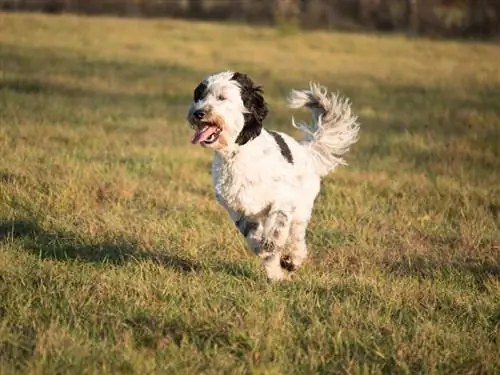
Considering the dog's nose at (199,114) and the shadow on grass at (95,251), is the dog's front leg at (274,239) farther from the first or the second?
the dog's nose at (199,114)

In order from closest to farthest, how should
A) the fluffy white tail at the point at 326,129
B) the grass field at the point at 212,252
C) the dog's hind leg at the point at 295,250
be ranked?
1. the grass field at the point at 212,252
2. the dog's hind leg at the point at 295,250
3. the fluffy white tail at the point at 326,129

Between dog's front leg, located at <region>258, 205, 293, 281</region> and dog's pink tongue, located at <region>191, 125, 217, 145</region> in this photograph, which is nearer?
dog's pink tongue, located at <region>191, 125, 217, 145</region>

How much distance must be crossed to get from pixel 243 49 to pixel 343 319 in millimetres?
25498

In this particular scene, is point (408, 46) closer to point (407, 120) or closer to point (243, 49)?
point (243, 49)

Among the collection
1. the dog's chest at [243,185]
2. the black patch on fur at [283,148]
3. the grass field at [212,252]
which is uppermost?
the black patch on fur at [283,148]

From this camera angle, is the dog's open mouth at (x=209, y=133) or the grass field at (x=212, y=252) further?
the dog's open mouth at (x=209, y=133)

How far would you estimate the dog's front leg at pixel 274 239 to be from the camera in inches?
242

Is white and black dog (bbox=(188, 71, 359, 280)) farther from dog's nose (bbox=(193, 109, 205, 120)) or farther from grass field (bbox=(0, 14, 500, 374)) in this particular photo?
grass field (bbox=(0, 14, 500, 374))

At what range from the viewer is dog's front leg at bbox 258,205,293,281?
6.15 meters

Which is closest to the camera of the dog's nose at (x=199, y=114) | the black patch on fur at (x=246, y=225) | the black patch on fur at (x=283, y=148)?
the dog's nose at (x=199, y=114)

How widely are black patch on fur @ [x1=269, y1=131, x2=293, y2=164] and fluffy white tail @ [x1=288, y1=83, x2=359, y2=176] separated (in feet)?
2.84

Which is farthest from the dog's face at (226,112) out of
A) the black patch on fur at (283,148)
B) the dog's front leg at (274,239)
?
the dog's front leg at (274,239)

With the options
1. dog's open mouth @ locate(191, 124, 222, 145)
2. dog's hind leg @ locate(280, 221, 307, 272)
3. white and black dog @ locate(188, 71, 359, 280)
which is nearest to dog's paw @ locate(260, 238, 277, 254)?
white and black dog @ locate(188, 71, 359, 280)

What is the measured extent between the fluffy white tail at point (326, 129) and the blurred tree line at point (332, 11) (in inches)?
1406
